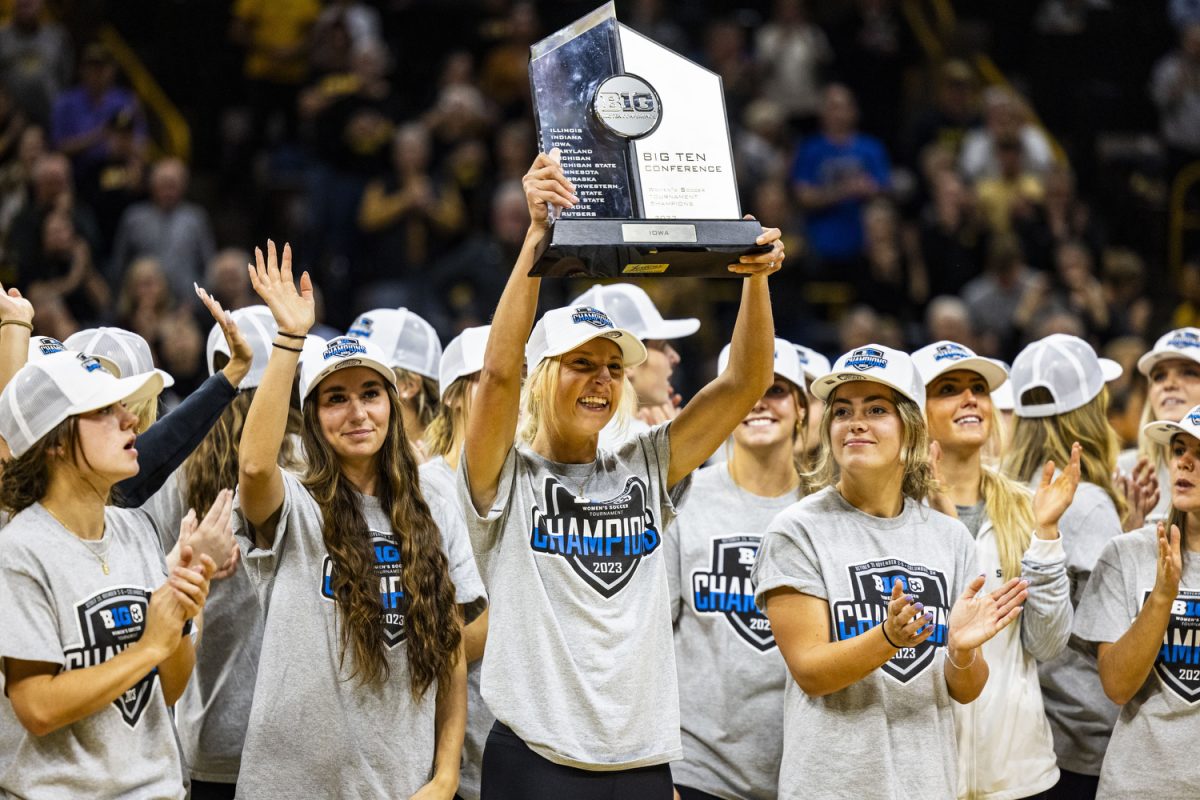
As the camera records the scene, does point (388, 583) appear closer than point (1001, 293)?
Yes

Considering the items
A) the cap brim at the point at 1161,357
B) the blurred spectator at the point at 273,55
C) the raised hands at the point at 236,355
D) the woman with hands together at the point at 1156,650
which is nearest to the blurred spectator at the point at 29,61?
the blurred spectator at the point at 273,55

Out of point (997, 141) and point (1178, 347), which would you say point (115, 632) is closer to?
point (1178, 347)

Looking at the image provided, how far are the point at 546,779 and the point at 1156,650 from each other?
5.73 ft

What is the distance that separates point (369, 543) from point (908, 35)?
9787mm

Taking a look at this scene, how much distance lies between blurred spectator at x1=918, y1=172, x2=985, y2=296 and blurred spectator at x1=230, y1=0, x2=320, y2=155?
4.46 meters

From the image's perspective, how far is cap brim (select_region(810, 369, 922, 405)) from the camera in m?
4.00

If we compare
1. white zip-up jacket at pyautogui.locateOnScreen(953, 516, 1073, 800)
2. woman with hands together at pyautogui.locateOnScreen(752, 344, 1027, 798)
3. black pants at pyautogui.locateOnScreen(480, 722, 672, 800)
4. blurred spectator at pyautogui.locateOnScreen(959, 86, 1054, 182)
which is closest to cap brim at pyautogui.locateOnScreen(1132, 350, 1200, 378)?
white zip-up jacket at pyautogui.locateOnScreen(953, 516, 1073, 800)

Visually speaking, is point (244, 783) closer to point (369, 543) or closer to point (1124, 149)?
point (369, 543)

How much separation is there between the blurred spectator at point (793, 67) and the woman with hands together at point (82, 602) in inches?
344

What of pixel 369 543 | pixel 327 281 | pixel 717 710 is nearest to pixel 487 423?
pixel 369 543

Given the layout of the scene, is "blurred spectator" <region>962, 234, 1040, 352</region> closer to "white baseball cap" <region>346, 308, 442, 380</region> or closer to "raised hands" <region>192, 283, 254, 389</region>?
"white baseball cap" <region>346, 308, 442, 380</region>

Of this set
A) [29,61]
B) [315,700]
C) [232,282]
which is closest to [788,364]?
[315,700]

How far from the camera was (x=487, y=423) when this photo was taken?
359 cm

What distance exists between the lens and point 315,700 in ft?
12.5
